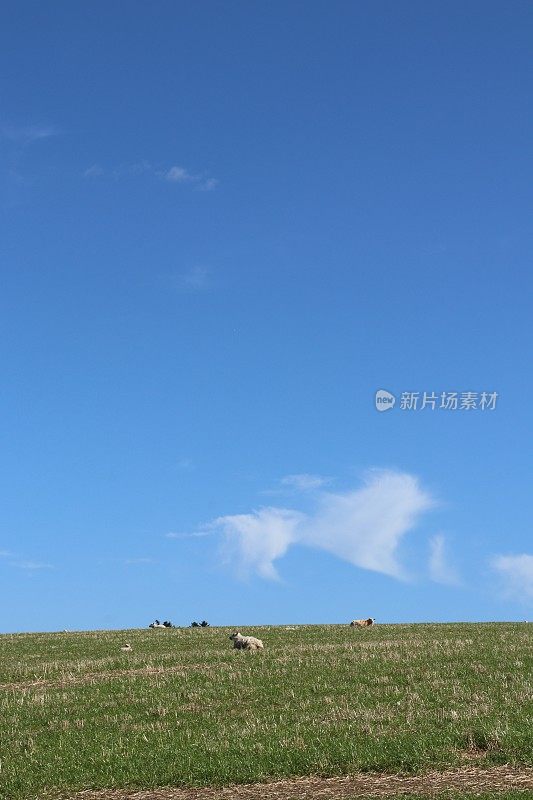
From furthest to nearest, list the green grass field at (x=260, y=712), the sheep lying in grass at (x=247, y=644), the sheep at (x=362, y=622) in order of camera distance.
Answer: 1. the sheep at (x=362, y=622)
2. the sheep lying in grass at (x=247, y=644)
3. the green grass field at (x=260, y=712)

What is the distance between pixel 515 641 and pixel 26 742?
21818 mm

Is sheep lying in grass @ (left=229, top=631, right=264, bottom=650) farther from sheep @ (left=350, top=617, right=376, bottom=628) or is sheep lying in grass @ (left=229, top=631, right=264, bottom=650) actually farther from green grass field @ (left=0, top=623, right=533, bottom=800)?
sheep @ (left=350, top=617, right=376, bottom=628)

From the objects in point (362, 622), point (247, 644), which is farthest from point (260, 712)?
point (362, 622)

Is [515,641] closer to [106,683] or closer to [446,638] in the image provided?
[446,638]

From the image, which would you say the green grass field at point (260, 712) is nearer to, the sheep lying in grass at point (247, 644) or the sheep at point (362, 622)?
the sheep lying in grass at point (247, 644)

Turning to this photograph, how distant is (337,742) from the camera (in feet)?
61.8

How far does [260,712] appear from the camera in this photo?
22.1m

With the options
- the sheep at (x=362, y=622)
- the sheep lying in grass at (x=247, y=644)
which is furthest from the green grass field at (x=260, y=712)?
the sheep at (x=362, y=622)

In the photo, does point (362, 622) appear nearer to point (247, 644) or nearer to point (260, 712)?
point (247, 644)

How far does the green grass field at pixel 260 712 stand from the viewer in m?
17.7

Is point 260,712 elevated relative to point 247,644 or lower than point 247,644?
lower

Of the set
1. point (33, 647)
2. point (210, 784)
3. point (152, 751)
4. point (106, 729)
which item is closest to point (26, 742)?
point (106, 729)

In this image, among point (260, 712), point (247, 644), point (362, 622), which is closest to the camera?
point (260, 712)

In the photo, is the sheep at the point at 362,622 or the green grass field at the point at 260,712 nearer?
the green grass field at the point at 260,712
